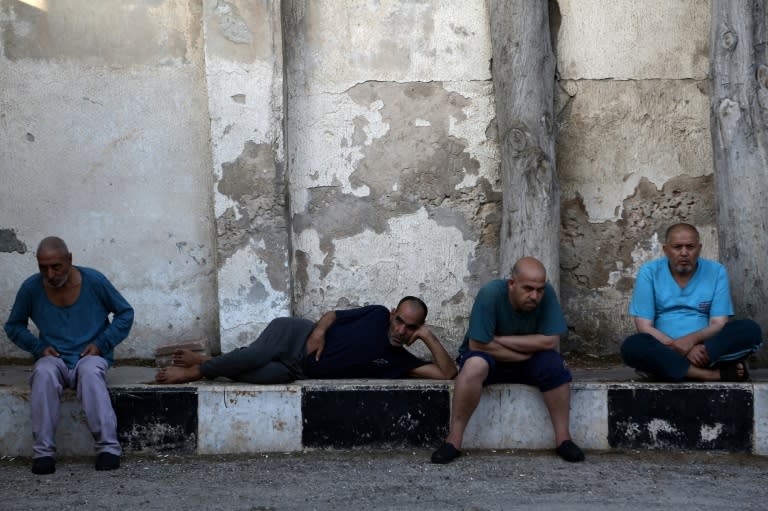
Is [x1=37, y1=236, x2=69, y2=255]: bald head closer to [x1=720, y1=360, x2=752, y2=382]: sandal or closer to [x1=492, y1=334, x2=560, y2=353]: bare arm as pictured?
[x1=492, y1=334, x2=560, y2=353]: bare arm

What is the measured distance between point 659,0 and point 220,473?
4.31 meters

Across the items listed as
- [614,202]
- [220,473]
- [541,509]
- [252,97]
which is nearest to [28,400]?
[220,473]

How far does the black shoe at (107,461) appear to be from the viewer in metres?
5.34

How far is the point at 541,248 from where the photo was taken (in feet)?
21.4

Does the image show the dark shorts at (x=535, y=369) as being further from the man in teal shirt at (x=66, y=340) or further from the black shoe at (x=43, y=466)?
the black shoe at (x=43, y=466)

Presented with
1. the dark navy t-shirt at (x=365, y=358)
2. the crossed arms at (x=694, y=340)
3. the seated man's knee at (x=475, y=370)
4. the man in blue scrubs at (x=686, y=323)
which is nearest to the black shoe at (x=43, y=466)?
the dark navy t-shirt at (x=365, y=358)

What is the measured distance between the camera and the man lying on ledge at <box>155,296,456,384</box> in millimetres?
5836

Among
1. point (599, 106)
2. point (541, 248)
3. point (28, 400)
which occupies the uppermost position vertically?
point (599, 106)

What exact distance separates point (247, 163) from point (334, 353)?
4.84 ft

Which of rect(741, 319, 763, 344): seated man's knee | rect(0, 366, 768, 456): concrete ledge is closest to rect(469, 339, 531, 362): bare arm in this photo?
rect(0, 366, 768, 456): concrete ledge

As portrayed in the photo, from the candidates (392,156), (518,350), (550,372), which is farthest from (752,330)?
(392,156)

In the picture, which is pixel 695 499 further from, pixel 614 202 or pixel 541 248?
pixel 614 202

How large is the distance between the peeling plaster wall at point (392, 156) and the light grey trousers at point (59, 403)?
1844 millimetres

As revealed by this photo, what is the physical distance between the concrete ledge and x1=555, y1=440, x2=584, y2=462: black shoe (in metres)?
0.26
